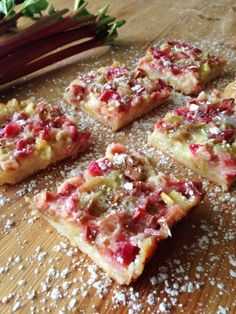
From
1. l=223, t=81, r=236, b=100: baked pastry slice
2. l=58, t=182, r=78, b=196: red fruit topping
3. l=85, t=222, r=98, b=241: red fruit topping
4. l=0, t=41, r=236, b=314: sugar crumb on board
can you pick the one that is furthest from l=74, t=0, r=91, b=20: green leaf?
l=85, t=222, r=98, b=241: red fruit topping

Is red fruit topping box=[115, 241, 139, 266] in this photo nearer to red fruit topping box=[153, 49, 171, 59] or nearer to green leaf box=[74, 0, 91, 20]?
red fruit topping box=[153, 49, 171, 59]

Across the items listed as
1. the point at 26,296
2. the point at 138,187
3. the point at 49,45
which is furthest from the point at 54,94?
the point at 26,296

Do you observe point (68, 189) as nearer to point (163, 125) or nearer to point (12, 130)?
point (12, 130)

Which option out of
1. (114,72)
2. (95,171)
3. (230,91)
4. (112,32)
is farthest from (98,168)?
(112,32)

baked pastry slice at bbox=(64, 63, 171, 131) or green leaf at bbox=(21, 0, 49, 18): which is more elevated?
green leaf at bbox=(21, 0, 49, 18)

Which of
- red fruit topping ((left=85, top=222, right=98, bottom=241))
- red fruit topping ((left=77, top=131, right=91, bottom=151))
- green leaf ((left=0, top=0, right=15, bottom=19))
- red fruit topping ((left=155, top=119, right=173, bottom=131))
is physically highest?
green leaf ((left=0, top=0, right=15, bottom=19))

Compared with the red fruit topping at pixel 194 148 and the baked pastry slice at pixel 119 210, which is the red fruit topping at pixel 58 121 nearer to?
the baked pastry slice at pixel 119 210

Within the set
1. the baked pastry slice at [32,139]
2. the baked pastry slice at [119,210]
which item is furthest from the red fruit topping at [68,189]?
the baked pastry slice at [32,139]
